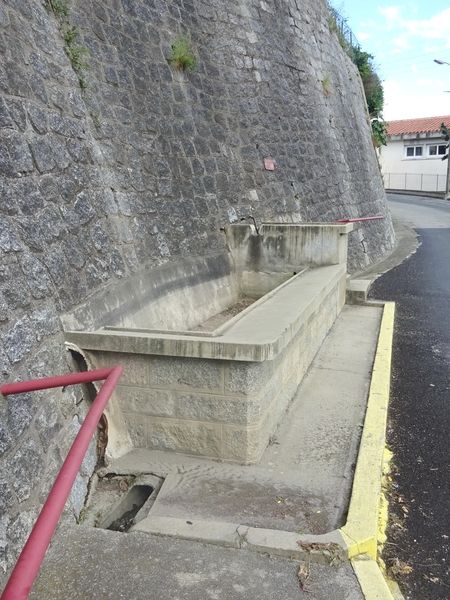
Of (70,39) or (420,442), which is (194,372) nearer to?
(420,442)

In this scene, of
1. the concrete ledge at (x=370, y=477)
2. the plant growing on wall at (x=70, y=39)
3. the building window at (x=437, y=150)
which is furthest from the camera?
the building window at (x=437, y=150)

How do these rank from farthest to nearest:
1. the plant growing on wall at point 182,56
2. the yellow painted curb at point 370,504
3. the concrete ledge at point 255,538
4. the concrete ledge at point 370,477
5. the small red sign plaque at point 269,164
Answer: the small red sign plaque at point 269,164
the plant growing on wall at point 182,56
the concrete ledge at point 370,477
the concrete ledge at point 255,538
the yellow painted curb at point 370,504

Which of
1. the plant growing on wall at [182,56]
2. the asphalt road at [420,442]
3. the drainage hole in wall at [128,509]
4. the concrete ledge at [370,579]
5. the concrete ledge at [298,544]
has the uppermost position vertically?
the plant growing on wall at [182,56]

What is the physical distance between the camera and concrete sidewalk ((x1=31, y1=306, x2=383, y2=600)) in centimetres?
266

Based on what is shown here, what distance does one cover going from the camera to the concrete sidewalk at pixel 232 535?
2656 millimetres

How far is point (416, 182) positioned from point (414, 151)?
8.74 ft

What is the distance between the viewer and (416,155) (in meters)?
47.8

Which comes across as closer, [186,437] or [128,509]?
[128,509]

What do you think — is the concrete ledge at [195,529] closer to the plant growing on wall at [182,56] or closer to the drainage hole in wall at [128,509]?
the drainage hole in wall at [128,509]

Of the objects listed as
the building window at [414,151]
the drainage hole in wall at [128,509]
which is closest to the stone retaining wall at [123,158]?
A: the drainage hole in wall at [128,509]

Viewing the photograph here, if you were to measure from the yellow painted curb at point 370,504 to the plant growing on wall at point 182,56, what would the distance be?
5.07 m

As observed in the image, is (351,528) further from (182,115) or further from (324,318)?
(182,115)

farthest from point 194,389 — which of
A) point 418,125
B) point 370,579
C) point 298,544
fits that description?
Answer: point 418,125

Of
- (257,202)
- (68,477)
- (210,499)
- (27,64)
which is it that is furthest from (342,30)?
(68,477)
